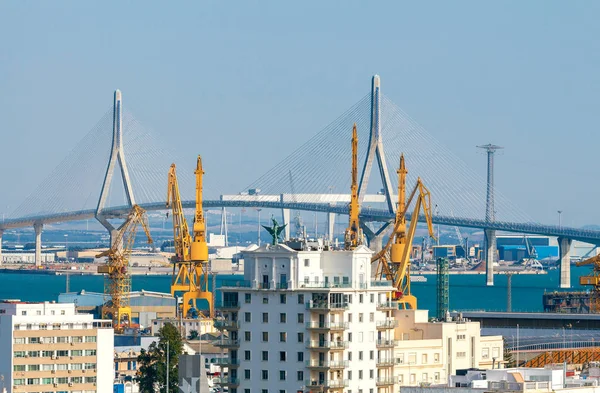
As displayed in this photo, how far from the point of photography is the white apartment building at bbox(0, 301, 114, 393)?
150 ft

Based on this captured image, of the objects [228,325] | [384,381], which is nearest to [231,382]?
[228,325]

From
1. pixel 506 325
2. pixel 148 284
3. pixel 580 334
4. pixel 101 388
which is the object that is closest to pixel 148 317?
pixel 506 325

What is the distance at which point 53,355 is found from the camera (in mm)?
46562

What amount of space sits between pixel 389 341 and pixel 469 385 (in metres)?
7.92

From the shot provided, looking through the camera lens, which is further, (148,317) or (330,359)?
(148,317)

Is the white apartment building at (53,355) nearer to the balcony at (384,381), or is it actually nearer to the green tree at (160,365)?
the green tree at (160,365)

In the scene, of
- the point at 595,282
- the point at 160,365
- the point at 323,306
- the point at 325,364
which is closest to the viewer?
the point at 325,364

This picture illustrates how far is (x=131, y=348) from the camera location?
189 feet

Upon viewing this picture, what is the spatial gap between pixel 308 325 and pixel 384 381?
1876mm

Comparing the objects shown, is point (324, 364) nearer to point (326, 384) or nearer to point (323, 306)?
point (326, 384)

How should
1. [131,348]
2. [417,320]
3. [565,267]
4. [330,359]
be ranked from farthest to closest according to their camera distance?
[565,267] < [131,348] < [417,320] < [330,359]

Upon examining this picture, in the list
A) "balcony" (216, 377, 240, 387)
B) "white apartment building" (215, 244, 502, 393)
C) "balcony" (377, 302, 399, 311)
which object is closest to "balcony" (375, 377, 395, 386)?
"white apartment building" (215, 244, 502, 393)

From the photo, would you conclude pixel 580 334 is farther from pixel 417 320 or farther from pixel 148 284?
pixel 148 284

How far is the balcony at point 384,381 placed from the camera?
36062mm
